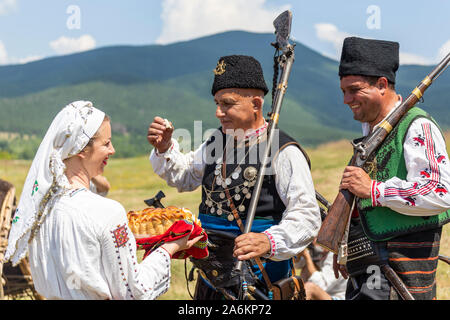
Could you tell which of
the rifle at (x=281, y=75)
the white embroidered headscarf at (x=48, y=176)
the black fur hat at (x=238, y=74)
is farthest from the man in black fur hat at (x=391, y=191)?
the white embroidered headscarf at (x=48, y=176)

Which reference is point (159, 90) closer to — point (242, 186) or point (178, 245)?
point (242, 186)

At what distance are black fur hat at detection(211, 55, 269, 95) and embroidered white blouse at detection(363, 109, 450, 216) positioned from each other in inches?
48.0

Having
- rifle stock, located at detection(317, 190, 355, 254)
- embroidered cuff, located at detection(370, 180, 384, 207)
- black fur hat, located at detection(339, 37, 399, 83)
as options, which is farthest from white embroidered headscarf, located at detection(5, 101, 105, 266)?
black fur hat, located at detection(339, 37, 399, 83)

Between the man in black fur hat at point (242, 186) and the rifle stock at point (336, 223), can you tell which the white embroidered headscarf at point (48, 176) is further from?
the rifle stock at point (336, 223)

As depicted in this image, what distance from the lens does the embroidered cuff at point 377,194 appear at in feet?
11.0

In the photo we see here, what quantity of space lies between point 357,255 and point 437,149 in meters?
0.88

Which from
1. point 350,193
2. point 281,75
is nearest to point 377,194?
point 350,193

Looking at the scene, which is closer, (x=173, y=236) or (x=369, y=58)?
(x=173, y=236)

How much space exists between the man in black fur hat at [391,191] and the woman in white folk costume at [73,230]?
146cm

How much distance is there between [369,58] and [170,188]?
14733 mm

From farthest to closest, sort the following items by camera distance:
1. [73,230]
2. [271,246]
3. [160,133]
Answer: [160,133] < [271,246] < [73,230]

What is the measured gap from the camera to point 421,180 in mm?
3244

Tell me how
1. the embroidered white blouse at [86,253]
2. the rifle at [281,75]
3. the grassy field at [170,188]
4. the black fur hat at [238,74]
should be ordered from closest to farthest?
the embroidered white blouse at [86,253] < the rifle at [281,75] < the black fur hat at [238,74] < the grassy field at [170,188]

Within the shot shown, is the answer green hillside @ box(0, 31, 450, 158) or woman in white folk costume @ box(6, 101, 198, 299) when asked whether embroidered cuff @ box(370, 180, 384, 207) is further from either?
green hillside @ box(0, 31, 450, 158)
